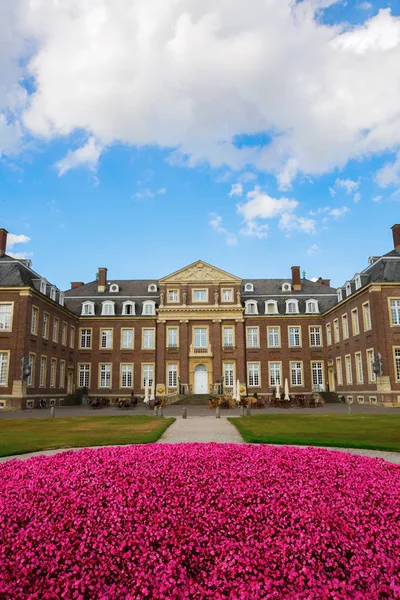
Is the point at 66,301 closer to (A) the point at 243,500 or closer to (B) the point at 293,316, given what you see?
(B) the point at 293,316

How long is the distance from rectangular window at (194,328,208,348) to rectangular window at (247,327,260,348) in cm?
449

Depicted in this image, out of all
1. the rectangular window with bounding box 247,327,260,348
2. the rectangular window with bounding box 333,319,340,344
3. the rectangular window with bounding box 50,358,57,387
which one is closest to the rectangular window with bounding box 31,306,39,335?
the rectangular window with bounding box 50,358,57,387

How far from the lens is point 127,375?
1766 inches

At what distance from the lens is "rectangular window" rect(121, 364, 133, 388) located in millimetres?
44616

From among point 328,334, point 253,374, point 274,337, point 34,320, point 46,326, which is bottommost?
point 253,374

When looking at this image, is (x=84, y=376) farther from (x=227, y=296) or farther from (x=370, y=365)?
(x=370, y=365)

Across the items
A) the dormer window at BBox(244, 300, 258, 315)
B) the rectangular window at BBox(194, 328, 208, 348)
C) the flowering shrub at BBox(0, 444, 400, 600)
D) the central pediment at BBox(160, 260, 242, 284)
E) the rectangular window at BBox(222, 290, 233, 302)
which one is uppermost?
the central pediment at BBox(160, 260, 242, 284)

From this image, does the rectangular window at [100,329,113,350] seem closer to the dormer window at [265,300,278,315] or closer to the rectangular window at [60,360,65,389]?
the rectangular window at [60,360,65,389]

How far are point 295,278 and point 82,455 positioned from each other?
42131 millimetres

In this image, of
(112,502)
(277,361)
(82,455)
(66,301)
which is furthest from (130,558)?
(66,301)

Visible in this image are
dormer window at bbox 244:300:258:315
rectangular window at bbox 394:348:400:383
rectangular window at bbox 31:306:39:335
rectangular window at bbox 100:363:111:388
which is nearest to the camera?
rectangular window at bbox 394:348:400:383

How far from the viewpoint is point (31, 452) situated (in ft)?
37.0

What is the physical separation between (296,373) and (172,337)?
42.3 feet

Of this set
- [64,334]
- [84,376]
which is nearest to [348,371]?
A: [84,376]
